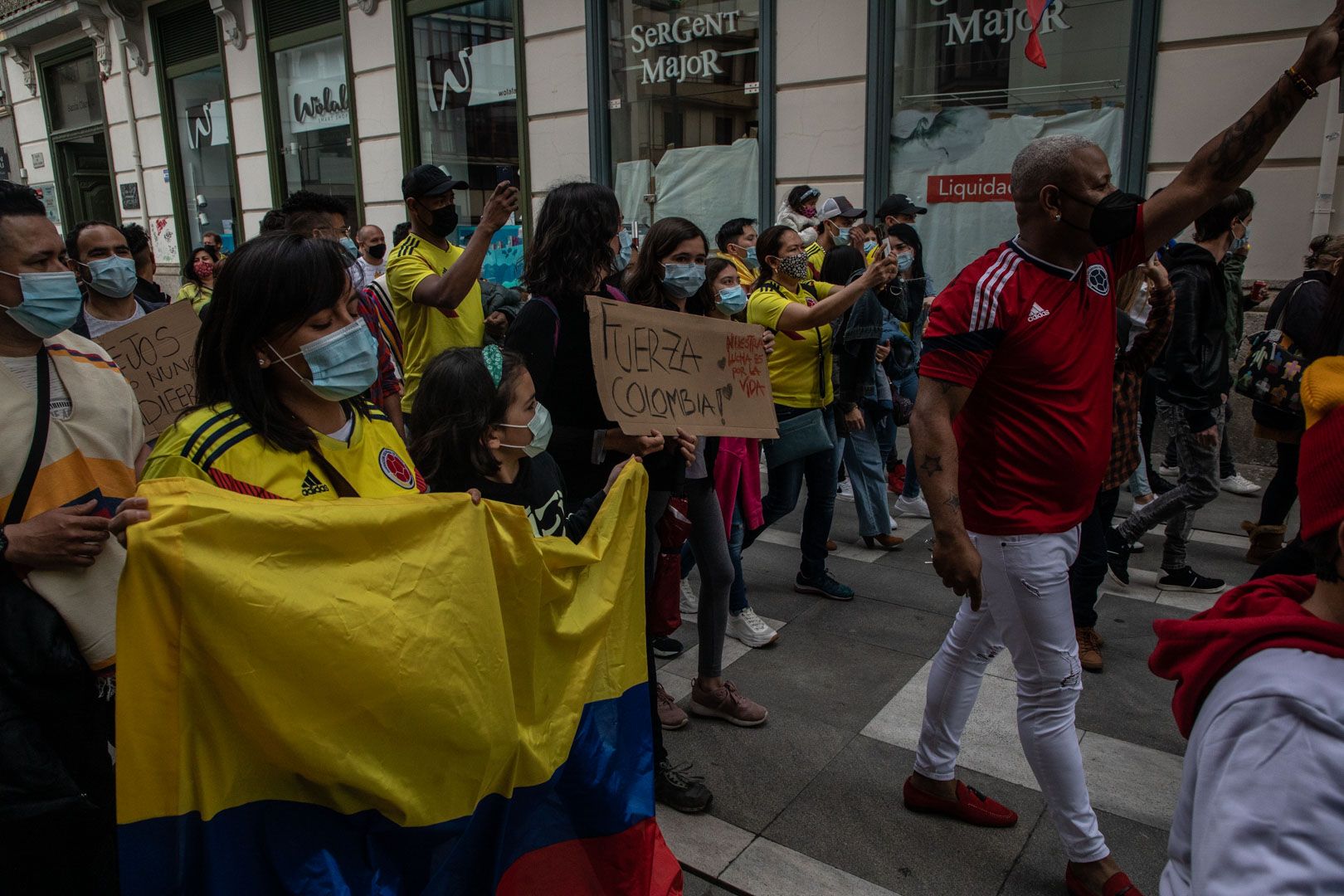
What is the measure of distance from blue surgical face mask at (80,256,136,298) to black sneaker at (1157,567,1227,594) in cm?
510

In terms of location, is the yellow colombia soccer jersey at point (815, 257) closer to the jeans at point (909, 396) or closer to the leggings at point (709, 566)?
the jeans at point (909, 396)

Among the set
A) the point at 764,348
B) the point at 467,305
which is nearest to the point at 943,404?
the point at 764,348

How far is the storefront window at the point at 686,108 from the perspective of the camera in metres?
9.16

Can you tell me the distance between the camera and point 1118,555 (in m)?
4.99

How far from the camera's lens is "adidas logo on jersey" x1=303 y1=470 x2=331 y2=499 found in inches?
74.9

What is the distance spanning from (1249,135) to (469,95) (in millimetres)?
10017

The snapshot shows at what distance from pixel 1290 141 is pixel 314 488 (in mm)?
7170

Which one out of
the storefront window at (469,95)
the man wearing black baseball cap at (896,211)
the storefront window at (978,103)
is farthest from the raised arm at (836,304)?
the storefront window at (469,95)

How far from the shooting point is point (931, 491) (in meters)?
2.49

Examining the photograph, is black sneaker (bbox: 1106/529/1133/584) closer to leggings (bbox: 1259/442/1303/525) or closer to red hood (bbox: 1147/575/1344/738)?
leggings (bbox: 1259/442/1303/525)

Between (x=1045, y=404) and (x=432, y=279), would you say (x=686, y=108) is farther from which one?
(x=1045, y=404)

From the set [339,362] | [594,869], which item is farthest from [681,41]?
[594,869]

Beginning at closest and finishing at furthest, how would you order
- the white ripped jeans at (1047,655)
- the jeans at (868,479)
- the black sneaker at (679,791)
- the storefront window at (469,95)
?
the white ripped jeans at (1047,655)
the black sneaker at (679,791)
the jeans at (868,479)
the storefront window at (469,95)

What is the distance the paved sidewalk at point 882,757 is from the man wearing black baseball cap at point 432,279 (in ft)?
5.60
